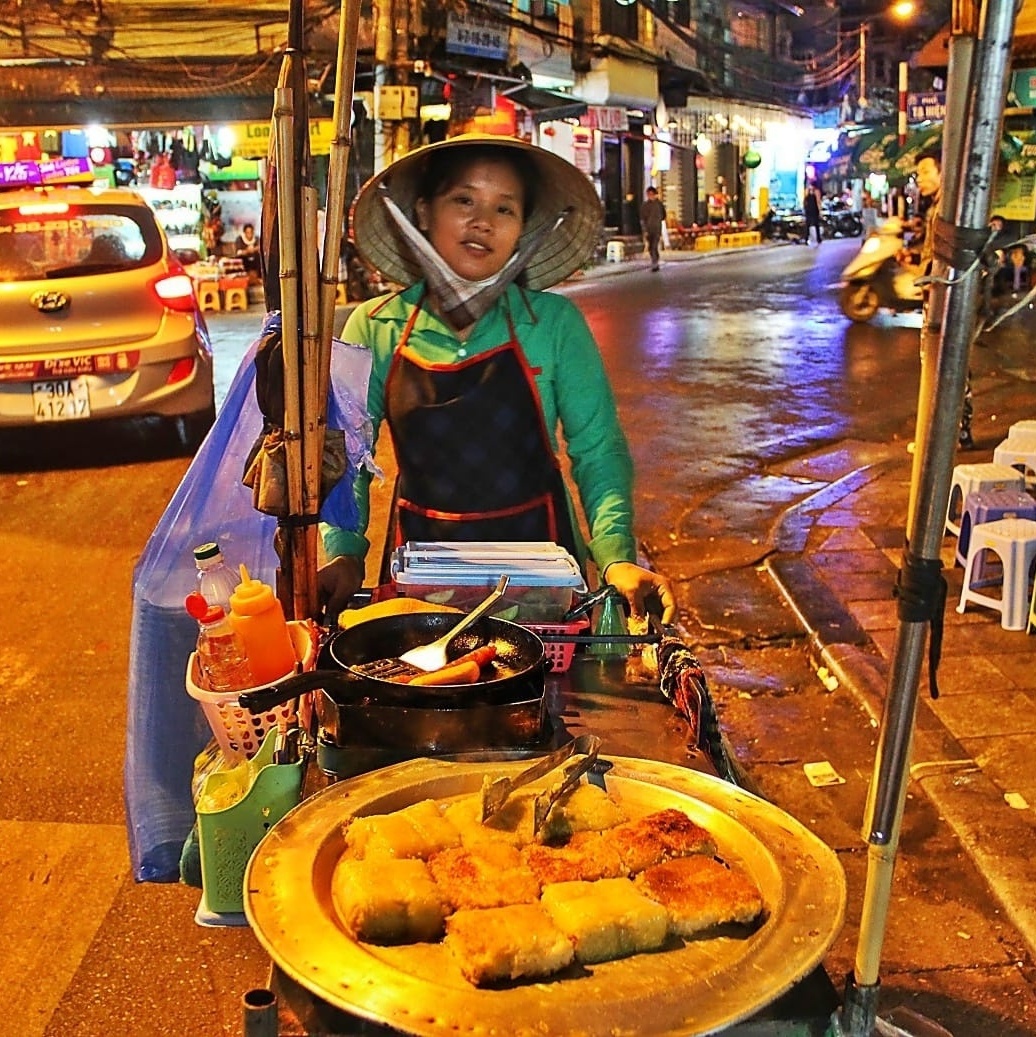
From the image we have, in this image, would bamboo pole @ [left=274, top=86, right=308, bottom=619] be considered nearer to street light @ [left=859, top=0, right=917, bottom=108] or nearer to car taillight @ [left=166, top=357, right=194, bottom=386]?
car taillight @ [left=166, top=357, right=194, bottom=386]

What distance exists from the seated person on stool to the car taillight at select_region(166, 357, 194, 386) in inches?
589

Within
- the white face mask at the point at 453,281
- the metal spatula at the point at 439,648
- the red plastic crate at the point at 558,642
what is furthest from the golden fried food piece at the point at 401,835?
the white face mask at the point at 453,281

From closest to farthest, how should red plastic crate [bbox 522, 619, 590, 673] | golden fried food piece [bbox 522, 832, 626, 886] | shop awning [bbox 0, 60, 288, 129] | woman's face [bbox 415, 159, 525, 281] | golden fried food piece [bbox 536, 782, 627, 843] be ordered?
1. golden fried food piece [bbox 522, 832, 626, 886]
2. golden fried food piece [bbox 536, 782, 627, 843]
3. red plastic crate [bbox 522, 619, 590, 673]
4. woman's face [bbox 415, 159, 525, 281]
5. shop awning [bbox 0, 60, 288, 129]

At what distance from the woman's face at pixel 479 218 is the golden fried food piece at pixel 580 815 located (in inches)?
60.6

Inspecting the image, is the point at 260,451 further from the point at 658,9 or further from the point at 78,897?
the point at 658,9

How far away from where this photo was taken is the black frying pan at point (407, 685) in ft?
5.94

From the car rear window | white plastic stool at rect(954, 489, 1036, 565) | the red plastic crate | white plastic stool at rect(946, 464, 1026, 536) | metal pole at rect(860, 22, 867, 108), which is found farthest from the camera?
metal pole at rect(860, 22, 867, 108)

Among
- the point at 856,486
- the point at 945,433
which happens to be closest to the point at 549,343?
the point at 945,433

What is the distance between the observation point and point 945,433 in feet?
4.67

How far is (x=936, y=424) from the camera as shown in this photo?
4.69 ft

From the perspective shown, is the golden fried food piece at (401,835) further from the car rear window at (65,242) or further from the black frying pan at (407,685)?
the car rear window at (65,242)

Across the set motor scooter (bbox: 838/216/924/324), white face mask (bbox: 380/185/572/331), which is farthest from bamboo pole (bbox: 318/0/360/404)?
motor scooter (bbox: 838/216/924/324)

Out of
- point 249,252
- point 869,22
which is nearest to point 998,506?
point 249,252

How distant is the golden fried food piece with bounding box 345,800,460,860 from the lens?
4.92 feet
